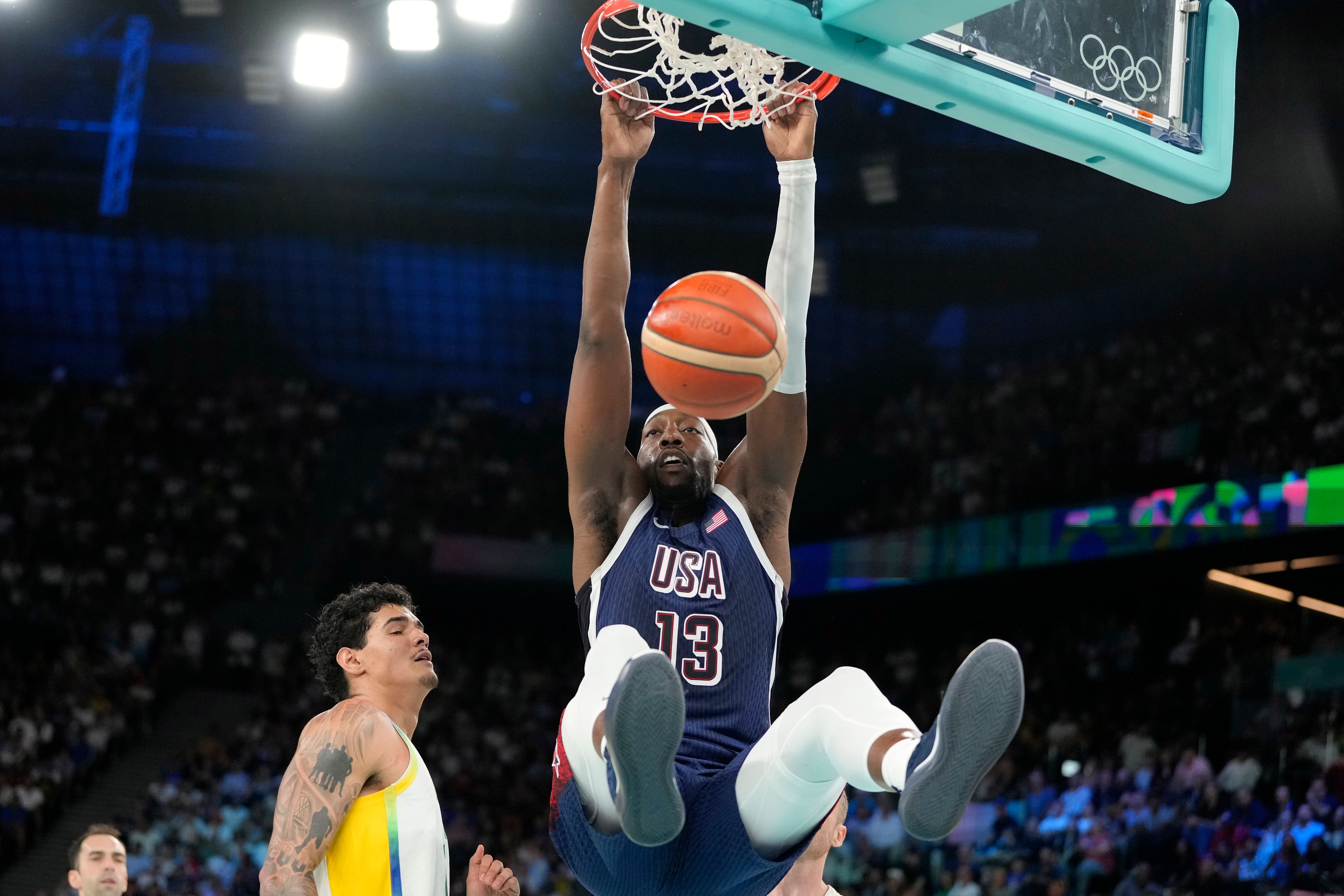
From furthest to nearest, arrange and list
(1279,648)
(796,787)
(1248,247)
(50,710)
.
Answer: (1248,247), (50,710), (1279,648), (796,787)

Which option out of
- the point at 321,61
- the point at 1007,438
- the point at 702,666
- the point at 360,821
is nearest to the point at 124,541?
the point at 321,61

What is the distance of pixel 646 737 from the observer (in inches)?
134

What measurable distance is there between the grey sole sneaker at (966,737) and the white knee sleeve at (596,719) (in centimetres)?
87

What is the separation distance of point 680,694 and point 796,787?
0.65 metres

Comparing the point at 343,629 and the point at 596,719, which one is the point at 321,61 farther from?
the point at 596,719

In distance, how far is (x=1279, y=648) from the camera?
13.7m

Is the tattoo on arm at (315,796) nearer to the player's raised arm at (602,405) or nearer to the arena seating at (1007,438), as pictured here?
the player's raised arm at (602,405)

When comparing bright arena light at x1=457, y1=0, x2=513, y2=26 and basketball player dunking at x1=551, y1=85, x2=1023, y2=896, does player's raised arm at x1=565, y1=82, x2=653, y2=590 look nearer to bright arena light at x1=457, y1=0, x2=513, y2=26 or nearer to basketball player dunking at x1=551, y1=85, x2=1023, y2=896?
basketball player dunking at x1=551, y1=85, x2=1023, y2=896

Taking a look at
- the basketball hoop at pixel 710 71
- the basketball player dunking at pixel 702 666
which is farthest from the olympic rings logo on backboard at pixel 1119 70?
the basketball player dunking at pixel 702 666

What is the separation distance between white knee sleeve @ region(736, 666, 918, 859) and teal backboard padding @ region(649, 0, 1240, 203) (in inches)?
65.1

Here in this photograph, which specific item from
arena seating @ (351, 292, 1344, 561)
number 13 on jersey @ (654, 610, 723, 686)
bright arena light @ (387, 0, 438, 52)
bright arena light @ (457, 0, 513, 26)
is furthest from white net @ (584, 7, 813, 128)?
arena seating @ (351, 292, 1344, 561)

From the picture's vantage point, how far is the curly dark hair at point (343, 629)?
15.8ft

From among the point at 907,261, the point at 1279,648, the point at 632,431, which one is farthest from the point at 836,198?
the point at 1279,648

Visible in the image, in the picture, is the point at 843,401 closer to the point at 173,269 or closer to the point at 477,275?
the point at 477,275
